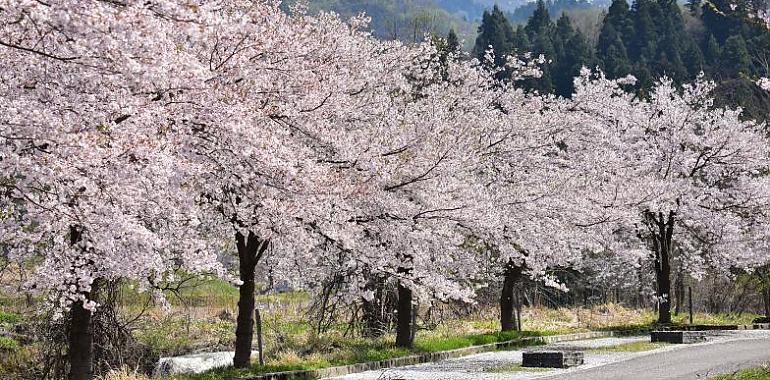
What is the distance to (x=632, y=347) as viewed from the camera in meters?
21.7

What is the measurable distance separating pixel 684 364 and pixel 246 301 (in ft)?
30.1

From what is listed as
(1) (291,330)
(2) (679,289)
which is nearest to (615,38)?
(2) (679,289)

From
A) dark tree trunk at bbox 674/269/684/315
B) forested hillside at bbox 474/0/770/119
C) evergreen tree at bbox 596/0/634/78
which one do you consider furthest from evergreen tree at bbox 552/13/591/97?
dark tree trunk at bbox 674/269/684/315

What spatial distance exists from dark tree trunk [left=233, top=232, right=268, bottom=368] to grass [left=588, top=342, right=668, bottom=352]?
997 centimetres

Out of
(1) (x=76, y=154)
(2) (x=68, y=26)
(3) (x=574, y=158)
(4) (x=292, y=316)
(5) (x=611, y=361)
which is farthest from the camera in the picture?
(4) (x=292, y=316)

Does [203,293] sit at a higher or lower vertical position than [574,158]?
lower

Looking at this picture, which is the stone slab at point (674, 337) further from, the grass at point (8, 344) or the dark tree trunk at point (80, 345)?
the grass at point (8, 344)

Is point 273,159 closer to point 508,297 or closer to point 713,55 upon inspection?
point 508,297

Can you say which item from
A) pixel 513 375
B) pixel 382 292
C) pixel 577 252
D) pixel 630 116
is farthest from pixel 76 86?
pixel 630 116

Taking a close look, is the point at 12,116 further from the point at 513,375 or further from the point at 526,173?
the point at 526,173

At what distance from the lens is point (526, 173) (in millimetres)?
23094

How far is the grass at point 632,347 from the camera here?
69.7ft

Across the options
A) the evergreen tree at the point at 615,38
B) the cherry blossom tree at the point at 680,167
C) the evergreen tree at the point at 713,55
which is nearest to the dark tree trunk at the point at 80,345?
the cherry blossom tree at the point at 680,167

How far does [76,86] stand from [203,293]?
97.7 ft
